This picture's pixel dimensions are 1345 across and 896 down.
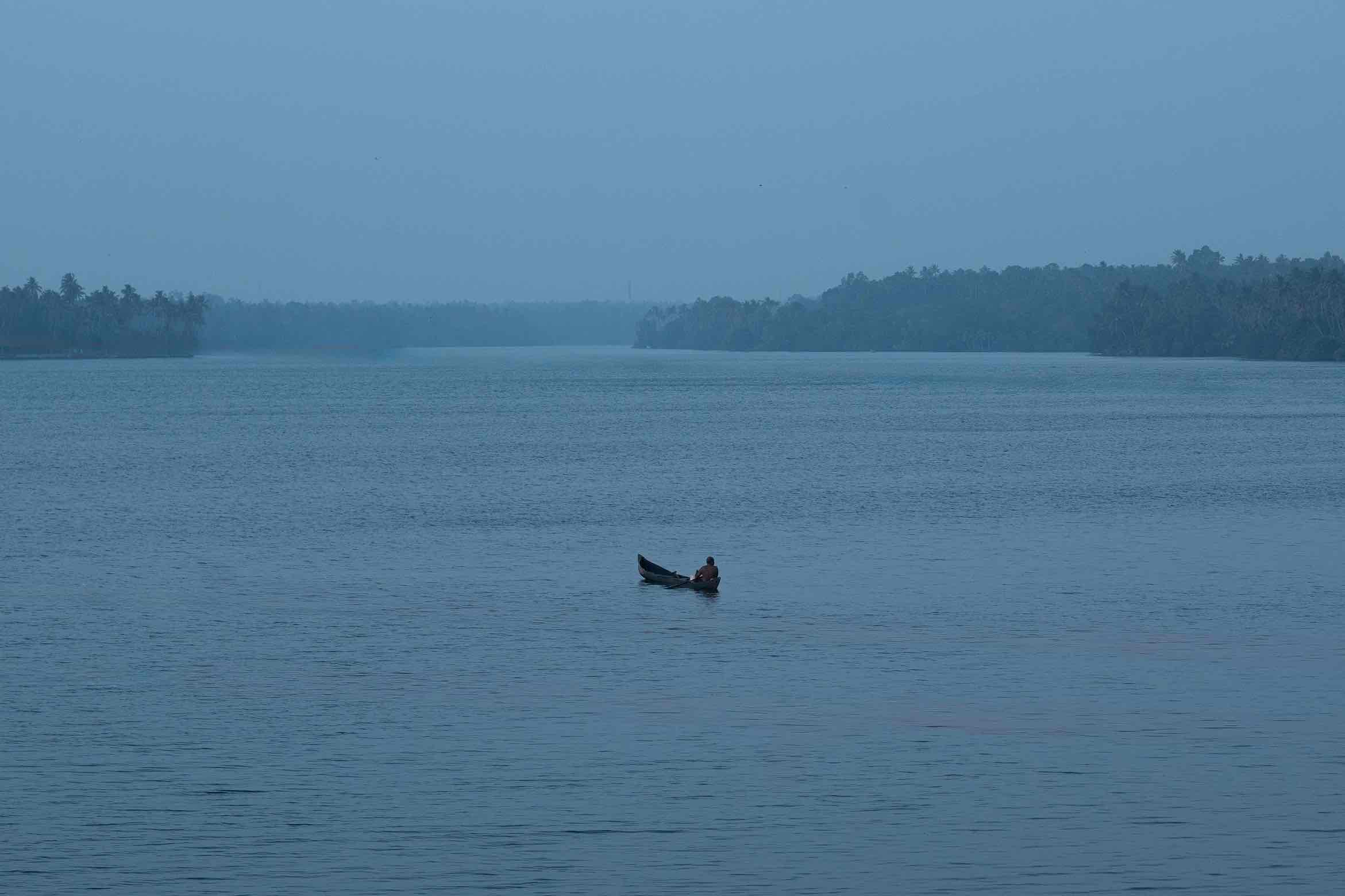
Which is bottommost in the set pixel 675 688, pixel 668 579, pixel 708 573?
pixel 675 688

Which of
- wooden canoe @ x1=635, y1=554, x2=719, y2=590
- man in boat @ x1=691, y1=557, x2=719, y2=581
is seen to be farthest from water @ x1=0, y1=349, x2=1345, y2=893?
man in boat @ x1=691, y1=557, x2=719, y2=581

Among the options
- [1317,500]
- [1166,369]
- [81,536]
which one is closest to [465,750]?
[81,536]

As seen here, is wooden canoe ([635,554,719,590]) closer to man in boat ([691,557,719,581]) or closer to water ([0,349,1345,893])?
man in boat ([691,557,719,581])

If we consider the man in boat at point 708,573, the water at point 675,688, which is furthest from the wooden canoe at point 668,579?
the water at point 675,688

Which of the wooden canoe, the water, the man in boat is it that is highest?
the man in boat

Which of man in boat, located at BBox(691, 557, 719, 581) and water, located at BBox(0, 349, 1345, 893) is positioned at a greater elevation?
man in boat, located at BBox(691, 557, 719, 581)

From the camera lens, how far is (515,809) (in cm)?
1853

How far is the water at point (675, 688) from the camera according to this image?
17.1 metres

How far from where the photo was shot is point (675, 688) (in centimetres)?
2464

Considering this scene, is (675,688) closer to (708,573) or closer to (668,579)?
(708,573)

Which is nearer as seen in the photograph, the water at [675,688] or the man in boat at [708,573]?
the water at [675,688]

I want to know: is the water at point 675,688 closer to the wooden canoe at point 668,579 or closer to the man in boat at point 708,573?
the wooden canoe at point 668,579

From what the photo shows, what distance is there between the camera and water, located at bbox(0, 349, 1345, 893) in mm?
17078

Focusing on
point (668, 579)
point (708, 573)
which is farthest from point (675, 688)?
point (668, 579)
